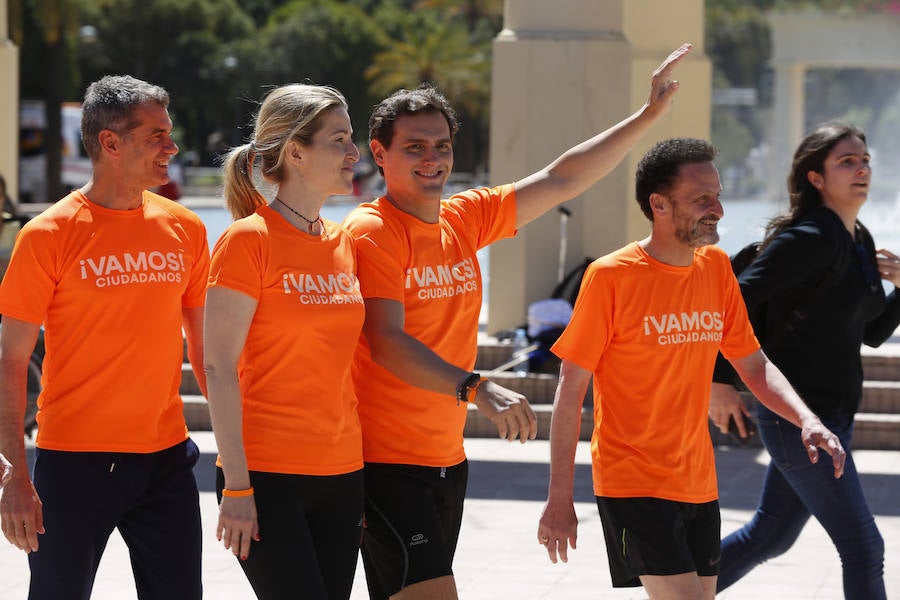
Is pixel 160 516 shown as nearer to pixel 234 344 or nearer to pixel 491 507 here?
pixel 234 344

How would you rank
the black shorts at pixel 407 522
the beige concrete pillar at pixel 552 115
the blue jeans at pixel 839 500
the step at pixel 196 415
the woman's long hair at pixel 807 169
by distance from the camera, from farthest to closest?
the beige concrete pillar at pixel 552 115 → the step at pixel 196 415 → the woman's long hair at pixel 807 169 → the blue jeans at pixel 839 500 → the black shorts at pixel 407 522

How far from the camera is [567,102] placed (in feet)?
35.4

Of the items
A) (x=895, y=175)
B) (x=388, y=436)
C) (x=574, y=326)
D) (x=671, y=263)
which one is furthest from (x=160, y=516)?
(x=895, y=175)

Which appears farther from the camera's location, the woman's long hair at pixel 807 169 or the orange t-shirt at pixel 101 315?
the woman's long hair at pixel 807 169

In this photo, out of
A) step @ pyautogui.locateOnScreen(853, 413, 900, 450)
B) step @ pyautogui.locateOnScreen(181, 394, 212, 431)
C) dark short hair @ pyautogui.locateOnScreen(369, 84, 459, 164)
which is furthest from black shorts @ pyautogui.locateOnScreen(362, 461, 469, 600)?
step @ pyautogui.locateOnScreen(181, 394, 212, 431)

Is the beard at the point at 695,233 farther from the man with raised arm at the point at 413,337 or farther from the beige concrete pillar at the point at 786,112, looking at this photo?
the beige concrete pillar at the point at 786,112

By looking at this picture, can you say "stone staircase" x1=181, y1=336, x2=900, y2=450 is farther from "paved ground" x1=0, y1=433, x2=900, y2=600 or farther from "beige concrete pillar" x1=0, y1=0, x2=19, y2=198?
"beige concrete pillar" x1=0, y1=0, x2=19, y2=198

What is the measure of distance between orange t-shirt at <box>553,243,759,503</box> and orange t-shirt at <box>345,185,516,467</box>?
0.30m

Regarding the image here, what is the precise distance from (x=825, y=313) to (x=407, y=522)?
1670 mm

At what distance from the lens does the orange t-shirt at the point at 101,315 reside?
3846 millimetres

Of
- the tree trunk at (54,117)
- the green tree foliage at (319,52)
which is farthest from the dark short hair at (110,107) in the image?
the green tree foliage at (319,52)

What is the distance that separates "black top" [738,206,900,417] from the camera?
4.78 meters

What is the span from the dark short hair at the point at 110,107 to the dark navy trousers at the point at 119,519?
0.84 metres

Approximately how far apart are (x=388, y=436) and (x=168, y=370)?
0.63 metres
